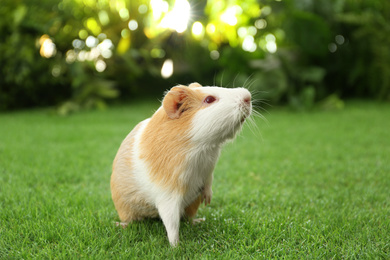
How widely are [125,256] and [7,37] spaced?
7.71 metres

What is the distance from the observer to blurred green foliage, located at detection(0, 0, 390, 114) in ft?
25.0

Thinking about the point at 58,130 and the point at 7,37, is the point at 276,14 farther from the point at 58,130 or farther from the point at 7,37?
the point at 7,37

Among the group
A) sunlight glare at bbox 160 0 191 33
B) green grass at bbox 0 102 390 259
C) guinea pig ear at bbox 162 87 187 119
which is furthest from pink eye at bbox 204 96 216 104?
sunlight glare at bbox 160 0 191 33

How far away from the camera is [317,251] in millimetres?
1917

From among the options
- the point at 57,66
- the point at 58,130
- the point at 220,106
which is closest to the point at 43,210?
the point at 220,106

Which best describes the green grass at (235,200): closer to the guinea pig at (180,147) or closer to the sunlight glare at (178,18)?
the guinea pig at (180,147)

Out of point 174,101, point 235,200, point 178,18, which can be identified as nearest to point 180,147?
point 174,101

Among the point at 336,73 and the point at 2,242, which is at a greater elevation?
the point at 336,73

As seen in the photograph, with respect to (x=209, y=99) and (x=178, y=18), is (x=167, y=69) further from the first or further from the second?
(x=209, y=99)

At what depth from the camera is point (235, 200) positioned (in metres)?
2.86

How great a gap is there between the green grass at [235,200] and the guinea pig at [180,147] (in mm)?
238

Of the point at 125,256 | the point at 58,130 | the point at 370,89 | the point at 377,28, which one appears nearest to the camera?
the point at 125,256

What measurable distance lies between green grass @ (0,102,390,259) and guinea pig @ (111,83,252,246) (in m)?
0.24

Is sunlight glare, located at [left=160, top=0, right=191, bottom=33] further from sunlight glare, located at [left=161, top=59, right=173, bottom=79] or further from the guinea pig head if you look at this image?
the guinea pig head
